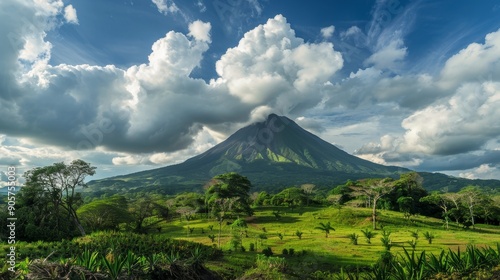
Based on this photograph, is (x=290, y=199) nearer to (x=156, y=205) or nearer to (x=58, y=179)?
(x=156, y=205)

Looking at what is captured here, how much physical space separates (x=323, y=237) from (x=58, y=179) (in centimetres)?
3344

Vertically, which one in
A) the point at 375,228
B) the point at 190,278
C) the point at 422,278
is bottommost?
the point at 375,228

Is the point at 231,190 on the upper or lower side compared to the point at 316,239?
upper

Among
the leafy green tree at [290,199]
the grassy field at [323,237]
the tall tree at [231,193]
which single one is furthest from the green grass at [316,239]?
the leafy green tree at [290,199]

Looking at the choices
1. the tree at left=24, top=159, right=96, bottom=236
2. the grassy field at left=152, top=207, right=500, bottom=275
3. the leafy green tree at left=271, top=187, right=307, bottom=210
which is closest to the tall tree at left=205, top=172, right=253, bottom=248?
the grassy field at left=152, top=207, right=500, bottom=275

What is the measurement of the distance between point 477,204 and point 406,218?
1478 centimetres

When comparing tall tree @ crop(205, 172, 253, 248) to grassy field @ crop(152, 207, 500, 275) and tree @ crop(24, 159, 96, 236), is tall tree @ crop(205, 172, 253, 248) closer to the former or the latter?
grassy field @ crop(152, 207, 500, 275)

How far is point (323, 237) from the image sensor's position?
4028cm

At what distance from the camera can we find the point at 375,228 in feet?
157

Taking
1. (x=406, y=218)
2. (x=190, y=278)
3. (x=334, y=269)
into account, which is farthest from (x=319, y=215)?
(x=190, y=278)

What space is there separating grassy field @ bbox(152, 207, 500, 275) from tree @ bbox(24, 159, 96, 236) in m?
15.3

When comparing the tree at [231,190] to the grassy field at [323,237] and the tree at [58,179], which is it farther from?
the tree at [58,179]

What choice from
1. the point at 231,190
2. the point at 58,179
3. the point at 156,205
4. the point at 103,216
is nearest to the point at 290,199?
the point at 231,190

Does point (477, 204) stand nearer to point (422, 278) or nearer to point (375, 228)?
point (375, 228)
